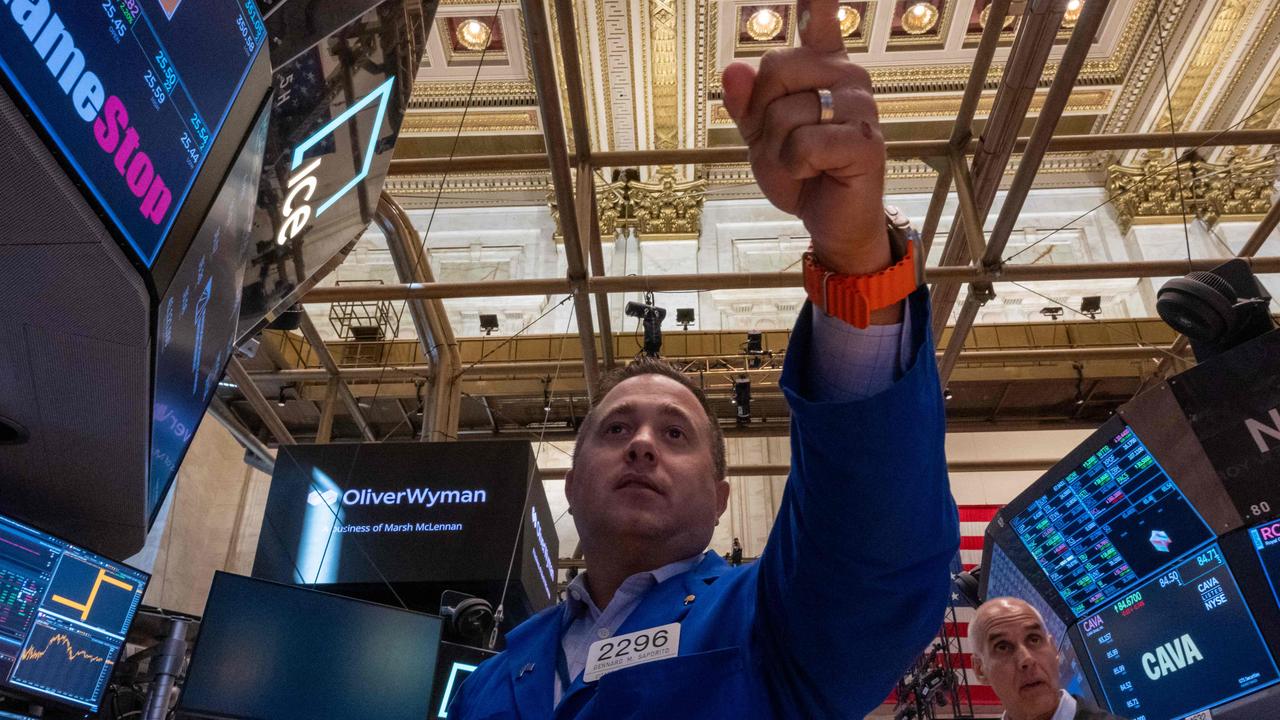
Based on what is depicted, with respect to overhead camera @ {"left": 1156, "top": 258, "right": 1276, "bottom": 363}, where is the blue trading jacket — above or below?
below

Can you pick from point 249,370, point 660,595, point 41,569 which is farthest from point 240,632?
point 249,370

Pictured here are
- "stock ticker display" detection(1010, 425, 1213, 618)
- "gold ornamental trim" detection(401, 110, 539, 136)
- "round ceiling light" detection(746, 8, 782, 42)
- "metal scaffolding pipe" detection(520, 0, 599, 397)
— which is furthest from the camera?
"gold ornamental trim" detection(401, 110, 539, 136)

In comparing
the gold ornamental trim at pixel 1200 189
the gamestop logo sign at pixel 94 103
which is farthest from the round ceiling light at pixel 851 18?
the gamestop logo sign at pixel 94 103

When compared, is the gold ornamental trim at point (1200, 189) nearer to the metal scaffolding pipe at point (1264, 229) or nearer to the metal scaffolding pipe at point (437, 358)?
the metal scaffolding pipe at point (1264, 229)

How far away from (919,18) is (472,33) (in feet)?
24.2

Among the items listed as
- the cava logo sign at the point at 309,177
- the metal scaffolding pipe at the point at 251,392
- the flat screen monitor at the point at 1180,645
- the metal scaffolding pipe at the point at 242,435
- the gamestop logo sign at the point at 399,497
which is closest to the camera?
the cava logo sign at the point at 309,177

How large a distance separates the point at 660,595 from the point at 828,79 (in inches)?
30.4

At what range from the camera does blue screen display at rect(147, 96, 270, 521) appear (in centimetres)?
243

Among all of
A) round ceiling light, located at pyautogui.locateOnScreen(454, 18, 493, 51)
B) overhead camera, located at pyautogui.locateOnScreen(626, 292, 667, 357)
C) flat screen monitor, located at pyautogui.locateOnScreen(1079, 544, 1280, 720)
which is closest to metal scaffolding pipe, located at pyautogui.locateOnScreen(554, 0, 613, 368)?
overhead camera, located at pyautogui.locateOnScreen(626, 292, 667, 357)

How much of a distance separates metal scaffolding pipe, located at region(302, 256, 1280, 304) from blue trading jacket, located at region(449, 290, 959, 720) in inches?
267

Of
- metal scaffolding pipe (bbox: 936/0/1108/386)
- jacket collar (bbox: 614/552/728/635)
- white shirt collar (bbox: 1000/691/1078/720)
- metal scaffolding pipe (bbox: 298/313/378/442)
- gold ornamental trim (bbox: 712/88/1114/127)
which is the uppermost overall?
gold ornamental trim (bbox: 712/88/1114/127)

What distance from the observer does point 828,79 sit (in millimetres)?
878

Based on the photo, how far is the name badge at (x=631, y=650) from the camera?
3.60 ft

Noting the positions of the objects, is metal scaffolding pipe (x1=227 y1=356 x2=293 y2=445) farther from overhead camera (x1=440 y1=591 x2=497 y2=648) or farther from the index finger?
the index finger
